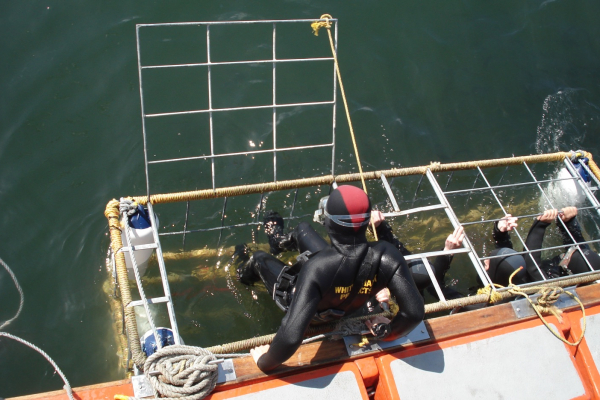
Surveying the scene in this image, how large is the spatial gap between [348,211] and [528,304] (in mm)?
2462

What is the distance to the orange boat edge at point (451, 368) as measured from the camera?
12.4ft

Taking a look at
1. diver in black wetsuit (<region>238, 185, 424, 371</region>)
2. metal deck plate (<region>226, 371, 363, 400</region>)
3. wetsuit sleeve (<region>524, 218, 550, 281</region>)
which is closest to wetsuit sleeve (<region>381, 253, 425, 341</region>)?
diver in black wetsuit (<region>238, 185, 424, 371</region>)

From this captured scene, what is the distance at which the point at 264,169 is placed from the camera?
7.04m

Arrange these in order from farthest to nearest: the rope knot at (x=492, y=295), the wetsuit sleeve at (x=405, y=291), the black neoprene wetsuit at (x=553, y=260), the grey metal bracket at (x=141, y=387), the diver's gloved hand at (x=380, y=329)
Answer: the black neoprene wetsuit at (x=553, y=260)
the rope knot at (x=492, y=295)
the diver's gloved hand at (x=380, y=329)
the grey metal bracket at (x=141, y=387)
the wetsuit sleeve at (x=405, y=291)

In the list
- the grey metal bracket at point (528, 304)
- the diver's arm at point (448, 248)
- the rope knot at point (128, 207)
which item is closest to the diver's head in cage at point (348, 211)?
the grey metal bracket at point (528, 304)

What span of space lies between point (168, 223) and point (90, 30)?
10.4 ft

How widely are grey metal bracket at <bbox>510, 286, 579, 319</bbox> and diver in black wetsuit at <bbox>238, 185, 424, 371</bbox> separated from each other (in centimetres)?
139

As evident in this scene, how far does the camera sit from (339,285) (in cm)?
346

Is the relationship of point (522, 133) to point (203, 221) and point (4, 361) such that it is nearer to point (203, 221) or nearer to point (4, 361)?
point (203, 221)

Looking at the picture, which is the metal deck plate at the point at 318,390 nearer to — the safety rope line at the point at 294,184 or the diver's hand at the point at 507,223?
the safety rope line at the point at 294,184

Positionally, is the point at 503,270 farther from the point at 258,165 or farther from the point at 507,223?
the point at 258,165

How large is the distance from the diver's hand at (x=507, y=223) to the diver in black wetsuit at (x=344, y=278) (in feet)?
8.17

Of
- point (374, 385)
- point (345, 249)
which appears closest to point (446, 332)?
point (374, 385)

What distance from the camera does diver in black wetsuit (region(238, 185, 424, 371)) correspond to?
3.21 meters
